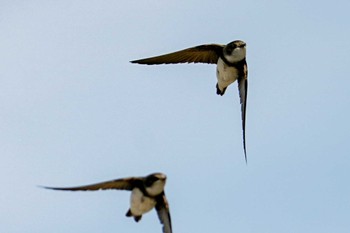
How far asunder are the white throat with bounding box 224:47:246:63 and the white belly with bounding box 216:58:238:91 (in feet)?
0.52

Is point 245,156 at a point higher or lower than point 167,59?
lower

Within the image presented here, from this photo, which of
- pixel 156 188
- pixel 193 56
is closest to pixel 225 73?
pixel 193 56

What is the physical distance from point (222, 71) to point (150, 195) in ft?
11.7

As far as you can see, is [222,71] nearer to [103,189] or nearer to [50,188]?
[103,189]

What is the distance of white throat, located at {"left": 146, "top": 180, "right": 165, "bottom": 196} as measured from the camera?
1532cm

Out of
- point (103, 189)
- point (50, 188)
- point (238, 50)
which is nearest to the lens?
point (50, 188)

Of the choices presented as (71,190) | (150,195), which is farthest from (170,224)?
(71,190)

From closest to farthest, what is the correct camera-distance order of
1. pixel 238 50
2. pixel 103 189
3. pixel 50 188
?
pixel 50 188 < pixel 103 189 < pixel 238 50

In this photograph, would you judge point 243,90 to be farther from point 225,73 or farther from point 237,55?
point 237,55

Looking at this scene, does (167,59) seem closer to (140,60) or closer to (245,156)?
(140,60)

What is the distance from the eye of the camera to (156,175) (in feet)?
50.2

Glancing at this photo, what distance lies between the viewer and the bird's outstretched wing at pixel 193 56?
18.6m

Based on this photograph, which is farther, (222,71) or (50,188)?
(222,71)

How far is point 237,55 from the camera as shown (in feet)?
59.6
